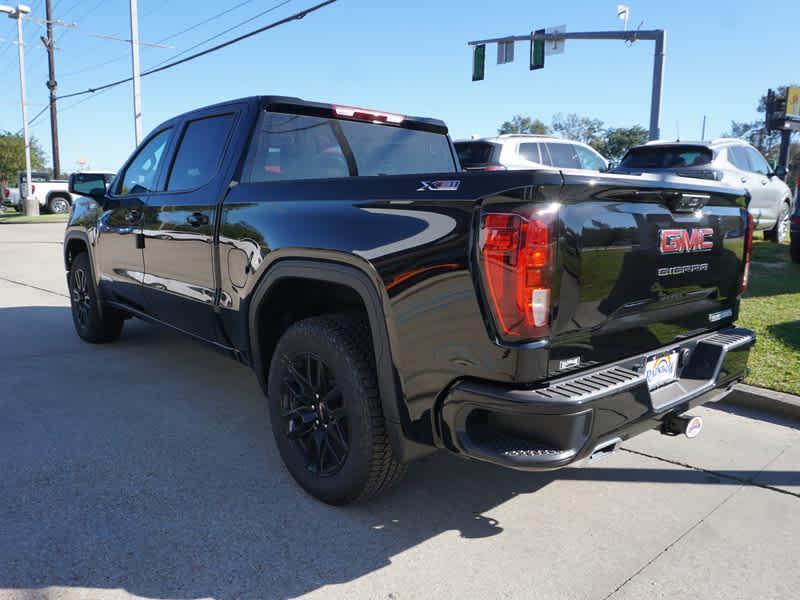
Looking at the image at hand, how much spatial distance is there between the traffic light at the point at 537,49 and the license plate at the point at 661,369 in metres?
17.2

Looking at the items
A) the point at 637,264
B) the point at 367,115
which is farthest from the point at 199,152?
the point at 637,264

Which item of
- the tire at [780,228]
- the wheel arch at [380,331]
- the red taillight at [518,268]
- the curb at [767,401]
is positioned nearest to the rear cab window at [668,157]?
the tire at [780,228]

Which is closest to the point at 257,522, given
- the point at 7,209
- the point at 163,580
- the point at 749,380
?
the point at 163,580

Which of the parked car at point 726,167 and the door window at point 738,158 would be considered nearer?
the parked car at point 726,167

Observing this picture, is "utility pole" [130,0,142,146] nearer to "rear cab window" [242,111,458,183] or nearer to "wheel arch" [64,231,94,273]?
"wheel arch" [64,231,94,273]

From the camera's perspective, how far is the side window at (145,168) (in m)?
4.57

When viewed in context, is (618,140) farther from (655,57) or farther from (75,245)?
(75,245)

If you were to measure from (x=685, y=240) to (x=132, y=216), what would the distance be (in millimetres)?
3664

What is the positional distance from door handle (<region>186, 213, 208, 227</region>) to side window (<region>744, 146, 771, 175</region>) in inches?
376

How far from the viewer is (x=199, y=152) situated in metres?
4.06

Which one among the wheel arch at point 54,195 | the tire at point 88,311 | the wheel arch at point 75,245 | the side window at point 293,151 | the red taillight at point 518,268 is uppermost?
the side window at point 293,151

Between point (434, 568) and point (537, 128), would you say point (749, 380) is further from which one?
point (537, 128)

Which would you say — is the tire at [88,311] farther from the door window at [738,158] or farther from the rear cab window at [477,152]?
the door window at [738,158]

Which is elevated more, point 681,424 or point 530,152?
point 530,152
